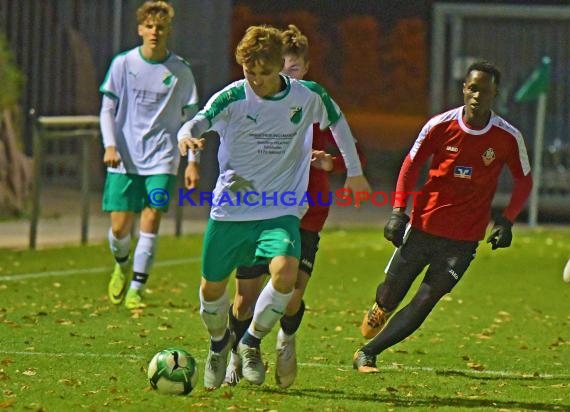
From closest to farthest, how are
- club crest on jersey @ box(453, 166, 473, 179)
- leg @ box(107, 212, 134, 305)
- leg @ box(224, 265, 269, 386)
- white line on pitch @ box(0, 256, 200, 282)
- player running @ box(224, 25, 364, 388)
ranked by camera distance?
player running @ box(224, 25, 364, 388)
leg @ box(224, 265, 269, 386)
club crest on jersey @ box(453, 166, 473, 179)
leg @ box(107, 212, 134, 305)
white line on pitch @ box(0, 256, 200, 282)

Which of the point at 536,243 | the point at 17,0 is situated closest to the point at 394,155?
the point at 17,0

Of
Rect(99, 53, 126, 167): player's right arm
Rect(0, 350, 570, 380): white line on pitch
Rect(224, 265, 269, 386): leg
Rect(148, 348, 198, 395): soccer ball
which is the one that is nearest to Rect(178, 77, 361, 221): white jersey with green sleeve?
Rect(224, 265, 269, 386): leg

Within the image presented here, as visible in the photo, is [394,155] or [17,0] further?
[394,155]

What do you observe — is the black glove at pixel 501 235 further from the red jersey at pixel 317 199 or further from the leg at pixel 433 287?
the red jersey at pixel 317 199

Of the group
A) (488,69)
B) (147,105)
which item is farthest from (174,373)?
(147,105)

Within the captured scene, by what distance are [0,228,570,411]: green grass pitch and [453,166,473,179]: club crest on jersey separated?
119 cm

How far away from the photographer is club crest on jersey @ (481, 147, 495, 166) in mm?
9781

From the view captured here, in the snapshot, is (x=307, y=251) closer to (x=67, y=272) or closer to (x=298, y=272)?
(x=298, y=272)

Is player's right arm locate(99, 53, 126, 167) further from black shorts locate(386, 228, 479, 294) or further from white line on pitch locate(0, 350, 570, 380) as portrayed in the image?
black shorts locate(386, 228, 479, 294)

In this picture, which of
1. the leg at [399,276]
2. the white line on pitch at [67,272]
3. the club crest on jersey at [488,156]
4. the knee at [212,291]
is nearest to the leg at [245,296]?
the knee at [212,291]

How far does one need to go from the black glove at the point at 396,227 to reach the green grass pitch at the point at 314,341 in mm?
823

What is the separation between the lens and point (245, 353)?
8.95 meters

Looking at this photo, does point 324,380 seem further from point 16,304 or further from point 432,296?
point 16,304

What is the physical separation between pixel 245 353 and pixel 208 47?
652 inches
